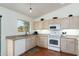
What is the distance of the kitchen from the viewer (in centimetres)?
321

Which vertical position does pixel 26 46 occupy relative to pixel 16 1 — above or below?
below

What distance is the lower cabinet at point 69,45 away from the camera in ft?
11.2

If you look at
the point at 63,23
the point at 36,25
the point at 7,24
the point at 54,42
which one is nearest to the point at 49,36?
the point at 54,42

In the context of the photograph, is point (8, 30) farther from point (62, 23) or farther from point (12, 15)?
point (62, 23)

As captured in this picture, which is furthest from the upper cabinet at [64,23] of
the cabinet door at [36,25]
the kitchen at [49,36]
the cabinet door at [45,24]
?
the cabinet door at [36,25]

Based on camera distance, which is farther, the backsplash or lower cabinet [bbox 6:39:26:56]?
the backsplash

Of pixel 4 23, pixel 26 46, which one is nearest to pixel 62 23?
pixel 26 46

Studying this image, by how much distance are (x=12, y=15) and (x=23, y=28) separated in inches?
47.2

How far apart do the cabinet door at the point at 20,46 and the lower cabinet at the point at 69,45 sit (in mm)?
1727

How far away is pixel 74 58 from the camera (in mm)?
720

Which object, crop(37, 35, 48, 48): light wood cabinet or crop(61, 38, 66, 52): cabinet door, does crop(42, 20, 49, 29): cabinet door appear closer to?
crop(37, 35, 48, 48): light wood cabinet

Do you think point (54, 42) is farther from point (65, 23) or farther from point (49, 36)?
point (65, 23)

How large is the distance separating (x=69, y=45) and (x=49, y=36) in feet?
3.73

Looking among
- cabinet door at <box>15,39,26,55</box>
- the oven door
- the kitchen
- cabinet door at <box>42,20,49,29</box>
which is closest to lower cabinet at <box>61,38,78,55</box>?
the kitchen
